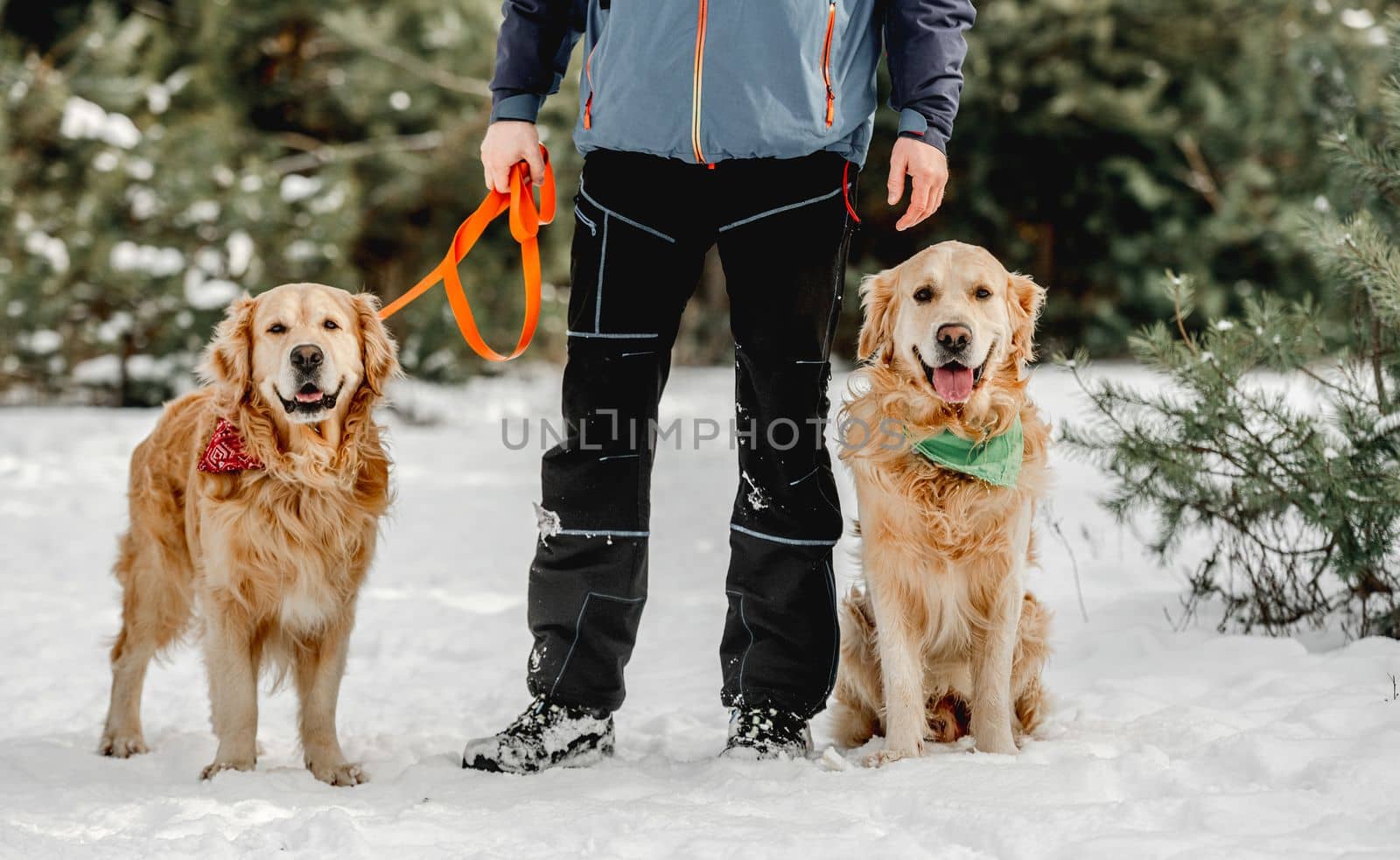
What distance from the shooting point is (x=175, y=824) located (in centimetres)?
223

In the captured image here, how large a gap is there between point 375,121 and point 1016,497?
385 inches

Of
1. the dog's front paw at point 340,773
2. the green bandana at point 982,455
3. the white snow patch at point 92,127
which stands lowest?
the dog's front paw at point 340,773

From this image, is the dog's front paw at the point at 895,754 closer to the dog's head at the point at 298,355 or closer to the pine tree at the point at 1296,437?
the pine tree at the point at 1296,437

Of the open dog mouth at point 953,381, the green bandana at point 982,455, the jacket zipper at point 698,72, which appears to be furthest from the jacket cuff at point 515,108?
the green bandana at point 982,455

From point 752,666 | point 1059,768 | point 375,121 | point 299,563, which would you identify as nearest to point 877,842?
point 1059,768

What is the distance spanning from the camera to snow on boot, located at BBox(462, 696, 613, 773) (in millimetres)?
2688

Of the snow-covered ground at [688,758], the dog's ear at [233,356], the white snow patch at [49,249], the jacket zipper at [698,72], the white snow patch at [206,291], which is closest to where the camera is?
the snow-covered ground at [688,758]

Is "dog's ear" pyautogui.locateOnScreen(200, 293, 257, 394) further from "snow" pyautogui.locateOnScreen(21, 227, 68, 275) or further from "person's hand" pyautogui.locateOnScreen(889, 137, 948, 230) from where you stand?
"snow" pyautogui.locateOnScreen(21, 227, 68, 275)

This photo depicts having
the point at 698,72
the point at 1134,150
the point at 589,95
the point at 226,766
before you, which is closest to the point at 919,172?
the point at 698,72

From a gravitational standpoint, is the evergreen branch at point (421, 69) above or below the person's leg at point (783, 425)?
above

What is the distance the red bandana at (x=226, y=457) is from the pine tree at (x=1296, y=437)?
2.29 meters

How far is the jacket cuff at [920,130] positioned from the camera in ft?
8.64

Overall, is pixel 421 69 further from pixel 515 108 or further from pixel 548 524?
pixel 548 524

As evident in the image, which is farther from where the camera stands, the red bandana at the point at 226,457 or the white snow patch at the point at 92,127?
the white snow patch at the point at 92,127
